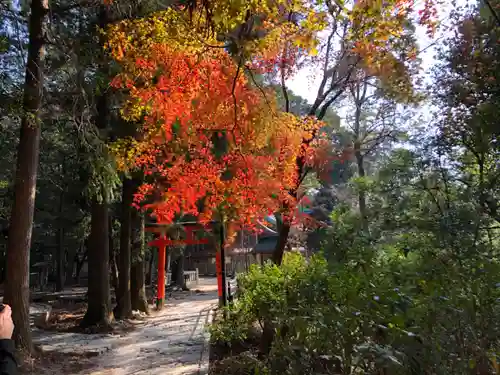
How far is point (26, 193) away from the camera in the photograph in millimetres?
7207

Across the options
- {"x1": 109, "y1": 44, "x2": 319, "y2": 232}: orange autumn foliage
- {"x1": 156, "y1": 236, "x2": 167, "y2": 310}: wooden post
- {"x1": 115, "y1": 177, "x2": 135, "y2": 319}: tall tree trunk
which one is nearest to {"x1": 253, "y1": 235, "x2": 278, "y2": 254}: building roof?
{"x1": 156, "y1": 236, "x2": 167, "y2": 310}: wooden post

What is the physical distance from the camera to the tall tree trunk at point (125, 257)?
13.0m

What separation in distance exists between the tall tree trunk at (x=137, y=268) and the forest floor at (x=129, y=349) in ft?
3.53

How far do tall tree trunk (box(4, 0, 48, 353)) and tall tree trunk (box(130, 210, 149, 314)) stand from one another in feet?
24.1

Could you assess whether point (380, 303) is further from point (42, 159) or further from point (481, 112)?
point (42, 159)

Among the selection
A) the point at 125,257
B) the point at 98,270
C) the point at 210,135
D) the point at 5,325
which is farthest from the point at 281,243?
the point at 125,257

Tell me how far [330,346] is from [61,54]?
7543mm

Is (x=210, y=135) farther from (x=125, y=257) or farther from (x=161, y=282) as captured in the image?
(x=161, y=282)

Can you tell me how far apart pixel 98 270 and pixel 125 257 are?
1.79 meters

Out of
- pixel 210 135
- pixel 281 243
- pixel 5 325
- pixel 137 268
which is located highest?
pixel 210 135

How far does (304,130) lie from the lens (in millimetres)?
8445

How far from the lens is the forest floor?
718 centimetres

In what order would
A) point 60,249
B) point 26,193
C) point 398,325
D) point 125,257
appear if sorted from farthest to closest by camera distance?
point 60,249 < point 125,257 < point 26,193 < point 398,325

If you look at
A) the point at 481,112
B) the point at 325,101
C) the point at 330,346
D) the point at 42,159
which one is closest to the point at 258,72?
the point at 325,101
